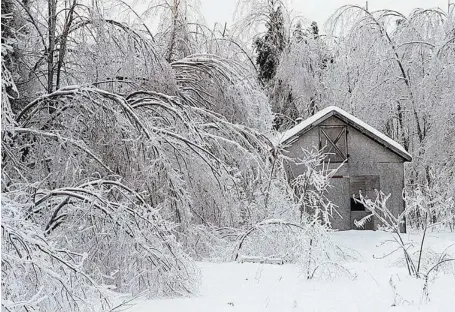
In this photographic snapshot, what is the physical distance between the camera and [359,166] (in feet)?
62.7

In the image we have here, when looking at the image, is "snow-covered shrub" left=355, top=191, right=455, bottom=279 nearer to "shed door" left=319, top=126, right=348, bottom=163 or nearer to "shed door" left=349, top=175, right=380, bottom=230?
"shed door" left=349, top=175, right=380, bottom=230

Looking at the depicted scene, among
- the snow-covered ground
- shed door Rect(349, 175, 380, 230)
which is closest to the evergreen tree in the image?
shed door Rect(349, 175, 380, 230)

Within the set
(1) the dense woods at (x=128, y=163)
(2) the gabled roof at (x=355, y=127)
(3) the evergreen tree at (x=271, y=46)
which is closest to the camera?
(1) the dense woods at (x=128, y=163)

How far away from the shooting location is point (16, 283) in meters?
4.85

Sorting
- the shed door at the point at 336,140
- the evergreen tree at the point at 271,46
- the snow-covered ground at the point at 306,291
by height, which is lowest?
the snow-covered ground at the point at 306,291

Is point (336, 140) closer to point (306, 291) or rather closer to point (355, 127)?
point (355, 127)

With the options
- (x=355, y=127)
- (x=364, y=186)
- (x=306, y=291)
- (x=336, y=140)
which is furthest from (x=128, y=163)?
(x=364, y=186)

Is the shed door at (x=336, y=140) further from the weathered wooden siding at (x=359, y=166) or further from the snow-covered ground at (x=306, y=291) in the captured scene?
the snow-covered ground at (x=306, y=291)

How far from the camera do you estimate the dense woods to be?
629 centimetres

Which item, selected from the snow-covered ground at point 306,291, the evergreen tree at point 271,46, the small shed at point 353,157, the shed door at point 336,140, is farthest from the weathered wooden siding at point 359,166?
the snow-covered ground at point 306,291

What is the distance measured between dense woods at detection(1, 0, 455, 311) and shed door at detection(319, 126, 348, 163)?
4824 millimetres

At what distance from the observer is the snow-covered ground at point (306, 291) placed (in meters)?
6.16

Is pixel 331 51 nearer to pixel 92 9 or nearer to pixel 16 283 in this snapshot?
pixel 92 9

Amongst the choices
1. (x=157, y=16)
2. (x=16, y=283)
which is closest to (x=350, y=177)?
(x=157, y=16)
